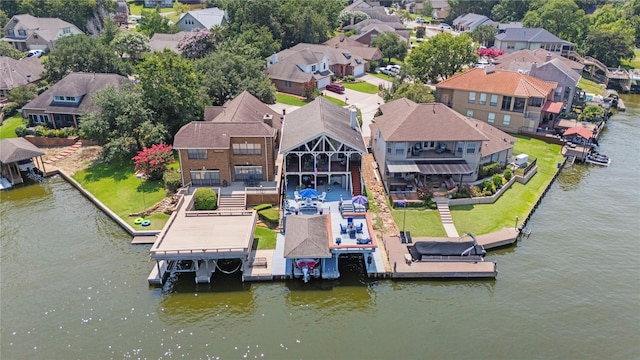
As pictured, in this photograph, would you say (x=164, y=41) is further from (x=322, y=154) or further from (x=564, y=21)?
(x=564, y=21)

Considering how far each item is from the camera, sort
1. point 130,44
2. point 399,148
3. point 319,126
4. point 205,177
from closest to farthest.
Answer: point 319,126 < point 205,177 < point 399,148 < point 130,44

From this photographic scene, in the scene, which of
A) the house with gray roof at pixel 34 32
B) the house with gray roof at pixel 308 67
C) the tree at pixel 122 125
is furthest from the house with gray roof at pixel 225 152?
the house with gray roof at pixel 34 32

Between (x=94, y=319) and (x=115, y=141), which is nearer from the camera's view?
(x=94, y=319)

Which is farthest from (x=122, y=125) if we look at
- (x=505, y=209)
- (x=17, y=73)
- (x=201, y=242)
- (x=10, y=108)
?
(x=505, y=209)

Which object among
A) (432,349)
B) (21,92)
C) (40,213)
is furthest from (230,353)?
(21,92)

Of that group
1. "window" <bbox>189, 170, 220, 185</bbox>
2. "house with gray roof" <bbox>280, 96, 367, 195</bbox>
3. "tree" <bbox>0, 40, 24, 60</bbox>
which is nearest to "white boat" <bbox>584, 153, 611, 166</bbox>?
"house with gray roof" <bbox>280, 96, 367, 195</bbox>

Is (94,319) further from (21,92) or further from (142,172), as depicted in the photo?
(21,92)

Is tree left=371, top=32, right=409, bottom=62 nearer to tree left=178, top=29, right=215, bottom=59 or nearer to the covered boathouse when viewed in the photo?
tree left=178, top=29, right=215, bottom=59
